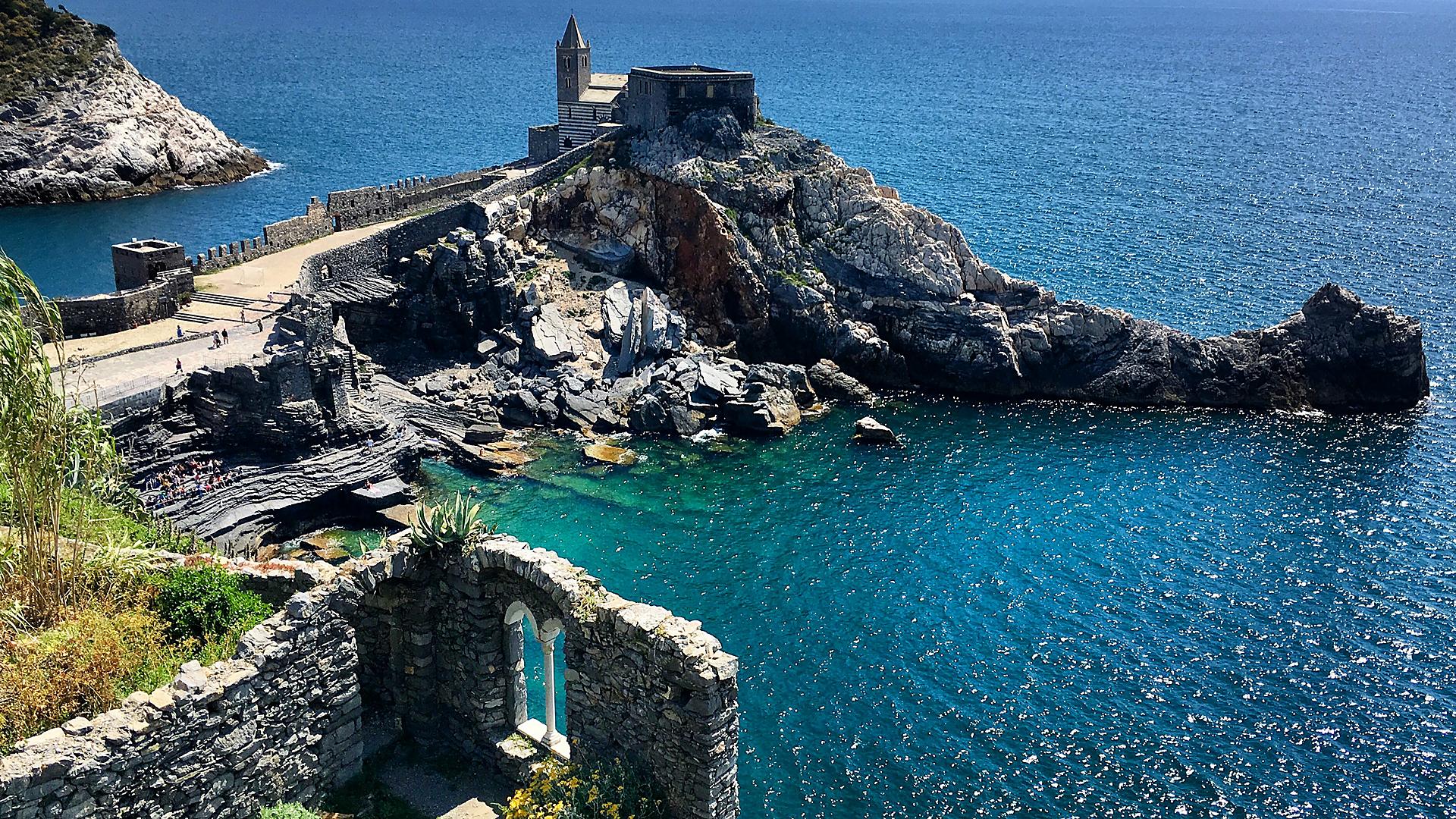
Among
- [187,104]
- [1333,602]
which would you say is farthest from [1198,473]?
[187,104]

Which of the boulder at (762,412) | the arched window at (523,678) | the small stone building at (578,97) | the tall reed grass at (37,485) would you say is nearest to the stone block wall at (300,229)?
the small stone building at (578,97)

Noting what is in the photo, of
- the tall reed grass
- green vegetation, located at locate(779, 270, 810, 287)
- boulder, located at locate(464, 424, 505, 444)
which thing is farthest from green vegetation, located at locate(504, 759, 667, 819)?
green vegetation, located at locate(779, 270, 810, 287)

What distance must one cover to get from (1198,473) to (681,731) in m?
44.5

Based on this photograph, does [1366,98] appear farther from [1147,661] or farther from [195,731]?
[195,731]

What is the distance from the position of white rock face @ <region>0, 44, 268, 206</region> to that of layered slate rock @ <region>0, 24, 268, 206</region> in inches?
2.8

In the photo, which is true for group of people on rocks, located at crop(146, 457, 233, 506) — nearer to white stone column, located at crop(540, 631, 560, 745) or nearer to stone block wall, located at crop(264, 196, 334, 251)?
stone block wall, located at crop(264, 196, 334, 251)

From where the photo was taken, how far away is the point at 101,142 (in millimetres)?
105750

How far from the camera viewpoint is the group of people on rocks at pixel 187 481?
47.0 metres

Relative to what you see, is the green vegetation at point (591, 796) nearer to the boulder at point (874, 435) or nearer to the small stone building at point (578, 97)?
the boulder at point (874, 435)

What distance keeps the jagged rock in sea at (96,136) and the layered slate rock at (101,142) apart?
0.23ft

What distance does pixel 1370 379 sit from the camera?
66.2m

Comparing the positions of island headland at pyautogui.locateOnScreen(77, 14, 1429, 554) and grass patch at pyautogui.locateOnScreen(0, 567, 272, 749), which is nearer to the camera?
grass patch at pyautogui.locateOnScreen(0, 567, 272, 749)

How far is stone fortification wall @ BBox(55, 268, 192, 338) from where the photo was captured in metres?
53.4

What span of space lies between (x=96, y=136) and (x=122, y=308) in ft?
202
